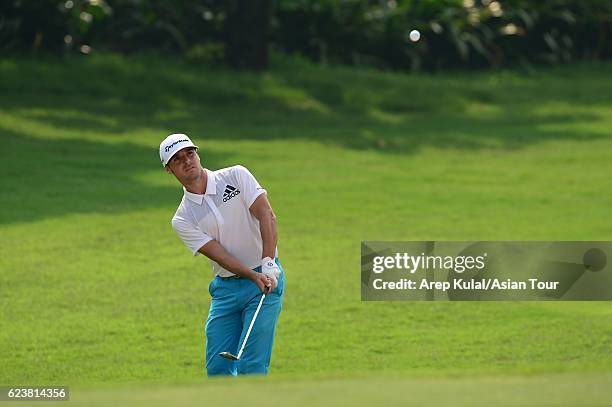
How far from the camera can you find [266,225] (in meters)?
8.73

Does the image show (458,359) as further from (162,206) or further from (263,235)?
(162,206)

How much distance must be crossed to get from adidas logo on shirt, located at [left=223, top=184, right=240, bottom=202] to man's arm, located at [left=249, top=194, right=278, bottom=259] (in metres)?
0.14

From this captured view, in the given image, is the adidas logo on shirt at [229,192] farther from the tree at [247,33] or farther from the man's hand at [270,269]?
the tree at [247,33]

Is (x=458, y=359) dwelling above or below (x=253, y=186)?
below

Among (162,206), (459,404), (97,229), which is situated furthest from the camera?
(162,206)

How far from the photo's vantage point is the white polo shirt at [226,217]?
8812mm

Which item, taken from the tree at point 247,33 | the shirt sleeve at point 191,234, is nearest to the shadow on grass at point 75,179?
the tree at point 247,33

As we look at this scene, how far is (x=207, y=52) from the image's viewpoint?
86.5 ft

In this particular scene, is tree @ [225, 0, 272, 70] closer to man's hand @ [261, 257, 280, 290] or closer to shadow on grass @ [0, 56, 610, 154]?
shadow on grass @ [0, 56, 610, 154]

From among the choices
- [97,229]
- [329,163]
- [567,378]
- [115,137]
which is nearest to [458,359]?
[567,378]

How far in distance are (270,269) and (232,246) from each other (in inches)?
13.2

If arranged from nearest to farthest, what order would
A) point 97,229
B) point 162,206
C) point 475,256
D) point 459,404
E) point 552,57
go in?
point 459,404 < point 475,256 < point 97,229 < point 162,206 < point 552,57

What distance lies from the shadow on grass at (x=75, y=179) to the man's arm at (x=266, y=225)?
311 inches

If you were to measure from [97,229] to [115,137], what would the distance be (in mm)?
5631
